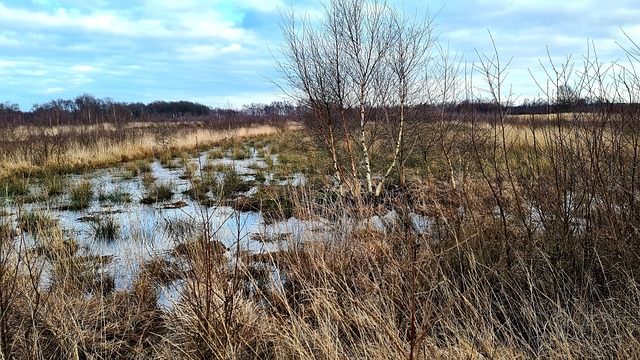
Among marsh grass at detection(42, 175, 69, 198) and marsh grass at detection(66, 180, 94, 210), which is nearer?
marsh grass at detection(66, 180, 94, 210)

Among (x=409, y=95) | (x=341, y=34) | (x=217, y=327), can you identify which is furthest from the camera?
(x=409, y=95)

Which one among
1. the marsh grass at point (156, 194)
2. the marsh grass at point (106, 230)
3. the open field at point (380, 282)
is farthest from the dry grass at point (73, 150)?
the open field at point (380, 282)

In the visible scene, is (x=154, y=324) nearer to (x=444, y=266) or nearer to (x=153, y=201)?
(x=444, y=266)

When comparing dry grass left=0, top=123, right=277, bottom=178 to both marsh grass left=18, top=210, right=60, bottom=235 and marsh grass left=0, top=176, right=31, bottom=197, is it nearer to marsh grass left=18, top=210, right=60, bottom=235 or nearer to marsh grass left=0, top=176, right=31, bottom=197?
marsh grass left=0, top=176, right=31, bottom=197

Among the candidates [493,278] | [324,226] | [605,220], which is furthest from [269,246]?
[605,220]

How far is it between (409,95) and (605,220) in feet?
12.8

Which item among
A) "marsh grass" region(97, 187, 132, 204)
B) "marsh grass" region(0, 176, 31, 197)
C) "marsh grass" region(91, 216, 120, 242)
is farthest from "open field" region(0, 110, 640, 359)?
"marsh grass" region(0, 176, 31, 197)

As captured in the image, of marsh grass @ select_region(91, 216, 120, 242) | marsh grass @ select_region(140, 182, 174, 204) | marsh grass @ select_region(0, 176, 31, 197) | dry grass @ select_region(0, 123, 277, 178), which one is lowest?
marsh grass @ select_region(91, 216, 120, 242)

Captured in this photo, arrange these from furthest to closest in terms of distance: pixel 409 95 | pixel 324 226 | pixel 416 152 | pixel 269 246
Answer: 1. pixel 416 152
2. pixel 409 95
3. pixel 269 246
4. pixel 324 226

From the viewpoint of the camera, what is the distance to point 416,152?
7.32 metres

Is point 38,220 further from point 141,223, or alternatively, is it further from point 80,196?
point 80,196

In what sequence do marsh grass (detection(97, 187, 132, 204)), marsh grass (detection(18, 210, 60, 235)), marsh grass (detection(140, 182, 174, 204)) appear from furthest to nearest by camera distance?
marsh grass (detection(140, 182, 174, 204)), marsh grass (detection(97, 187, 132, 204)), marsh grass (detection(18, 210, 60, 235))

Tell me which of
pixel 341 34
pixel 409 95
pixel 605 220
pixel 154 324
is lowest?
pixel 154 324

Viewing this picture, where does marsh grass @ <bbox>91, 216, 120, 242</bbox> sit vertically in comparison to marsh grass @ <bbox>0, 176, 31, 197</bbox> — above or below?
below
